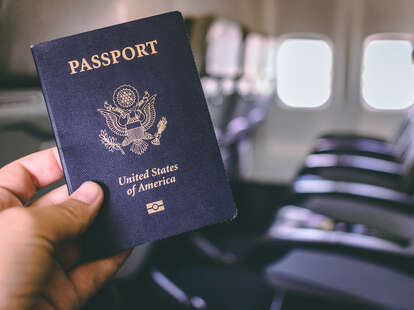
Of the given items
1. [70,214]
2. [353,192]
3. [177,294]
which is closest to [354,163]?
[353,192]

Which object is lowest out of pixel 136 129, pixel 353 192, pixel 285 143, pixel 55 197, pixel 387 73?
pixel 285 143

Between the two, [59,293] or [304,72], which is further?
[304,72]

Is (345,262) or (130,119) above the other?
(130,119)

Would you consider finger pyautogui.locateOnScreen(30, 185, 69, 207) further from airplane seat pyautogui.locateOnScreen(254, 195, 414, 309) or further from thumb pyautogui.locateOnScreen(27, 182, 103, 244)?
airplane seat pyautogui.locateOnScreen(254, 195, 414, 309)

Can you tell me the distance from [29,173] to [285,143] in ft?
14.5

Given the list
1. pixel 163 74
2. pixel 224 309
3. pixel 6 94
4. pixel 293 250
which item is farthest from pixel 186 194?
pixel 224 309

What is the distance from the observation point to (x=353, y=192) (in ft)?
7.27

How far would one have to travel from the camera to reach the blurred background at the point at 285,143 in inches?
40.2

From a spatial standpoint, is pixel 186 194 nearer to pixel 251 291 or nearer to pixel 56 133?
pixel 56 133

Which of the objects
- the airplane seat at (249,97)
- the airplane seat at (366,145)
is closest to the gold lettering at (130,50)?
the airplane seat at (249,97)

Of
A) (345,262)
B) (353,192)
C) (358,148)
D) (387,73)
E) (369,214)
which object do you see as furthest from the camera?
(387,73)

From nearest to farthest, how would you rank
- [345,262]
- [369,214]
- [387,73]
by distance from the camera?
[345,262] < [369,214] < [387,73]

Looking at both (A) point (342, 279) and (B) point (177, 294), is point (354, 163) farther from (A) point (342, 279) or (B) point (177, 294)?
(A) point (342, 279)

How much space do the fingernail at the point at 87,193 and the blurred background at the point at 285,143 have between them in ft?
1.03
